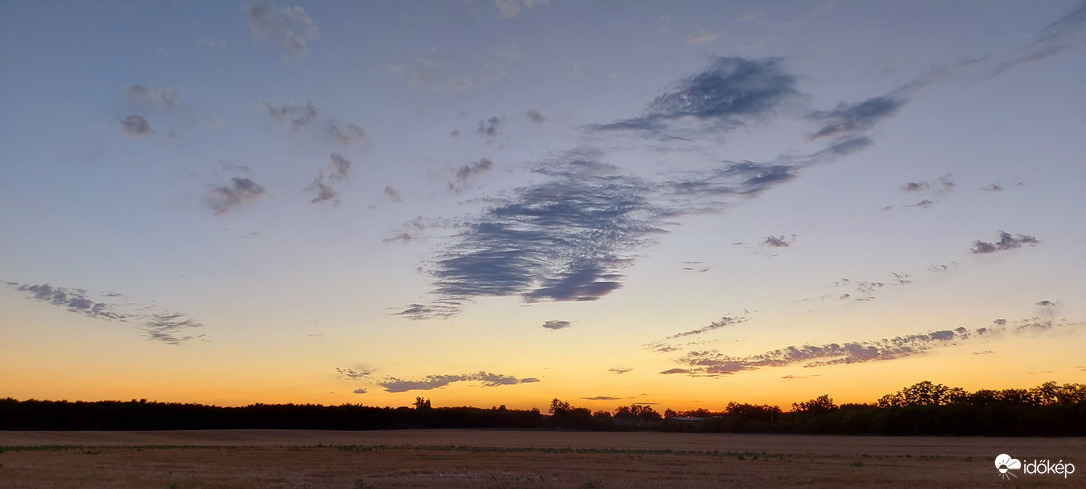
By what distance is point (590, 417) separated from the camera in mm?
145000

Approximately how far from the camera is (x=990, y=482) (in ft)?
98.6

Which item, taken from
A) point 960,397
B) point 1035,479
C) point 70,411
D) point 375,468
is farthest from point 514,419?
point 1035,479

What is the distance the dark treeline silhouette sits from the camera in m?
96.4

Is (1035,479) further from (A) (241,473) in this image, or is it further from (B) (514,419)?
(B) (514,419)

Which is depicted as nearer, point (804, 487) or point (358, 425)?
point (804, 487)

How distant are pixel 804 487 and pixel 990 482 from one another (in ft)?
27.0

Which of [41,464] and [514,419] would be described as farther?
[514,419]

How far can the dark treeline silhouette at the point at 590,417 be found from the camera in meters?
96.4

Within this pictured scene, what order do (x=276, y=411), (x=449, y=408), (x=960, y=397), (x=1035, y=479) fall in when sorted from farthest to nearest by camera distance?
(x=960, y=397) → (x=449, y=408) → (x=276, y=411) → (x=1035, y=479)

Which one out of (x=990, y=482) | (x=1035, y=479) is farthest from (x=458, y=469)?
(x=1035, y=479)

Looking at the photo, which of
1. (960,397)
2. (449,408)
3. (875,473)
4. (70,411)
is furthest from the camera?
(960,397)

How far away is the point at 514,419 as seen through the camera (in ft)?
451

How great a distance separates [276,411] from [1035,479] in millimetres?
107009

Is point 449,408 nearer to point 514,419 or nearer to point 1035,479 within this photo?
point 514,419
